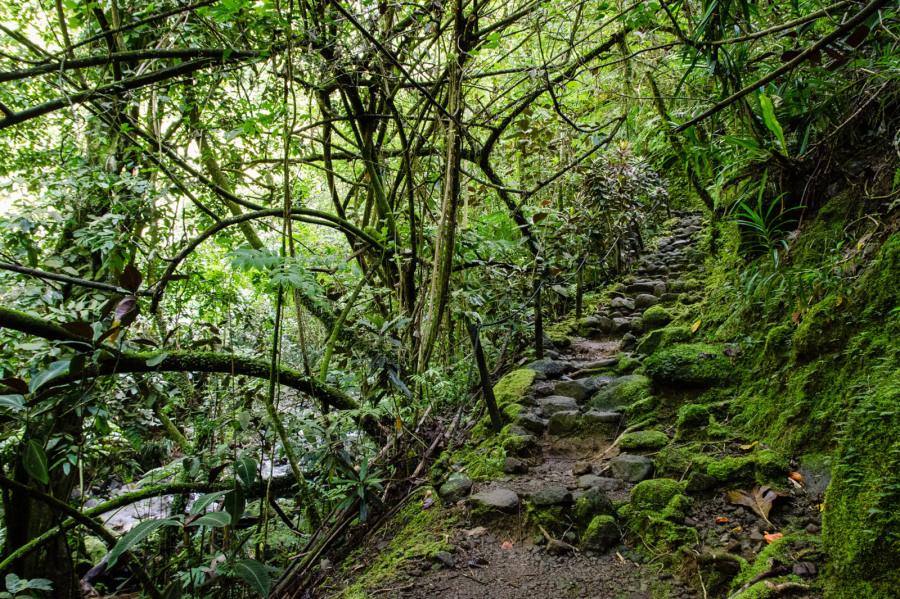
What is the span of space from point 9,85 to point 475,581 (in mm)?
4334

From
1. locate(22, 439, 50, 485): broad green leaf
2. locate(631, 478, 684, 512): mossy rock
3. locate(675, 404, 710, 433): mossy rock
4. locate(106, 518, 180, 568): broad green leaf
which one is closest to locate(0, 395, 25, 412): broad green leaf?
locate(22, 439, 50, 485): broad green leaf

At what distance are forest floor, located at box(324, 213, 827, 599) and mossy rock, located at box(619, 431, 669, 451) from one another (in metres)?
0.01

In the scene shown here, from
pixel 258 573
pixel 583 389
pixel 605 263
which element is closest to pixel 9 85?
pixel 258 573

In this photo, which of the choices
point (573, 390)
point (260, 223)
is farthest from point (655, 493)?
point (260, 223)

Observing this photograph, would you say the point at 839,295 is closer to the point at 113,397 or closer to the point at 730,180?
the point at 730,180

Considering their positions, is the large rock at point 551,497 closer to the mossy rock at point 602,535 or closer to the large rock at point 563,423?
the mossy rock at point 602,535

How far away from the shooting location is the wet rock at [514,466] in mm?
2597

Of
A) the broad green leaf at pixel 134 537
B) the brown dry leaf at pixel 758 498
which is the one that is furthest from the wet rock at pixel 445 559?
the brown dry leaf at pixel 758 498

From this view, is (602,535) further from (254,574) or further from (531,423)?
(254,574)

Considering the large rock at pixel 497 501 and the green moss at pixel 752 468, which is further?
the large rock at pixel 497 501

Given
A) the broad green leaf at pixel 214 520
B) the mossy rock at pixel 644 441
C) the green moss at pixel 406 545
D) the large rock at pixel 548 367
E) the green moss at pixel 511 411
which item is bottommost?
the mossy rock at pixel 644 441

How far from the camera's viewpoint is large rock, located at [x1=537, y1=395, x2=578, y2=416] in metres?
3.16

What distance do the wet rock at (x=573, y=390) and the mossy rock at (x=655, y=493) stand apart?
4.14ft

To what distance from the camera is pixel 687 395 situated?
263 centimetres
